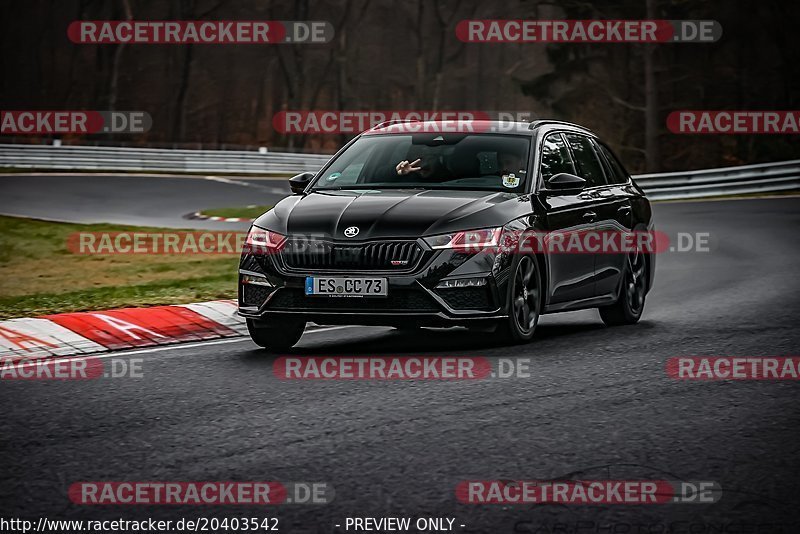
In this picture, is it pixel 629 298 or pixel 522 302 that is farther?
pixel 629 298

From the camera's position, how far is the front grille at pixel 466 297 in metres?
8.98

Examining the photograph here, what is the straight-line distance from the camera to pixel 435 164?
1031 centimetres

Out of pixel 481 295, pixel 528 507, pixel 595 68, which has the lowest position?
pixel 528 507

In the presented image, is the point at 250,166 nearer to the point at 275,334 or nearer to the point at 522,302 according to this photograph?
the point at 275,334

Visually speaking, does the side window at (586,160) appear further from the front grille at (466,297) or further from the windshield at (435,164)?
the front grille at (466,297)

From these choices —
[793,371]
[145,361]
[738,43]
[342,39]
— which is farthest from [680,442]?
[342,39]

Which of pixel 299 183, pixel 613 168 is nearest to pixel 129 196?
→ pixel 613 168

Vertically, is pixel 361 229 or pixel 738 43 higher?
pixel 738 43

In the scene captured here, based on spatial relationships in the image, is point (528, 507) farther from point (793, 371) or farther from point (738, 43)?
point (738, 43)

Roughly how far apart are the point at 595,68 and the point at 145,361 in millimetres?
51787

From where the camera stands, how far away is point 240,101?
83.1 meters

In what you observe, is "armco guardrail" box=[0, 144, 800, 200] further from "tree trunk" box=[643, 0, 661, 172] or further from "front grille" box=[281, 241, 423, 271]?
"front grille" box=[281, 241, 423, 271]

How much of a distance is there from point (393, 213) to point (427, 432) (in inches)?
115

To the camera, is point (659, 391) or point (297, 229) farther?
point (297, 229)
